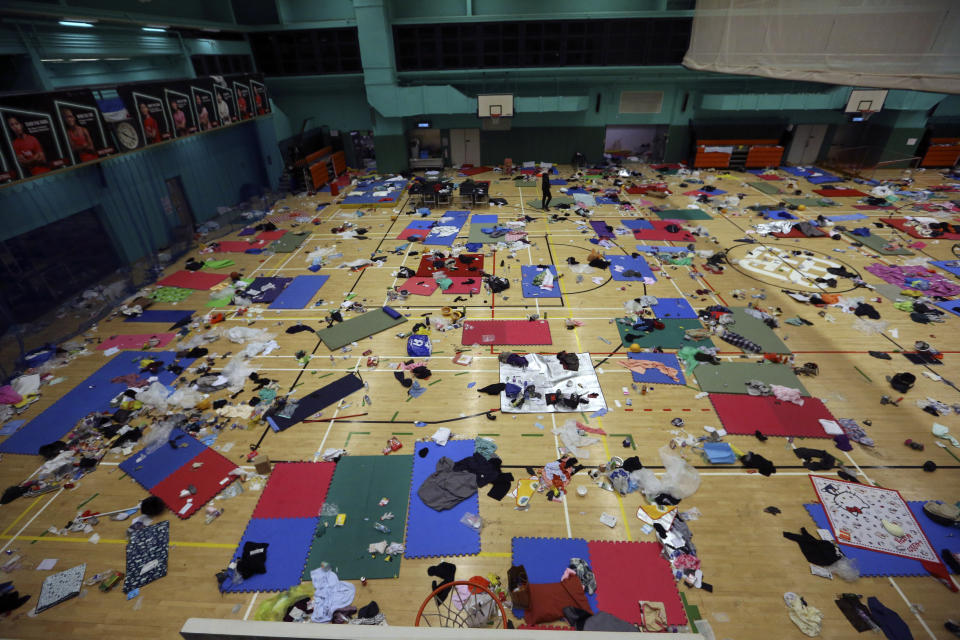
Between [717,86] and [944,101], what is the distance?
1135cm

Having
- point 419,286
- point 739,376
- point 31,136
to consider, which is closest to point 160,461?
point 419,286

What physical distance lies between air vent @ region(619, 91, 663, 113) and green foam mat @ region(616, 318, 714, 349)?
19.2 metres

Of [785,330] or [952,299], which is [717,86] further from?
[785,330]

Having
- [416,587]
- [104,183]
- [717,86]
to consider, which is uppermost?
[717,86]

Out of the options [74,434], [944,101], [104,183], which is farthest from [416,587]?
[944,101]

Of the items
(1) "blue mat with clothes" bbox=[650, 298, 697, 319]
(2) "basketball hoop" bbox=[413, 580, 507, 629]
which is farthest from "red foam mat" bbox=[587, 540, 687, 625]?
(1) "blue mat with clothes" bbox=[650, 298, 697, 319]

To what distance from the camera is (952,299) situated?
42.1 ft

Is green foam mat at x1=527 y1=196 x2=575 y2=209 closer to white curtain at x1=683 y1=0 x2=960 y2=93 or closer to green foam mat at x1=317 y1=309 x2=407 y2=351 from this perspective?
white curtain at x1=683 y1=0 x2=960 y2=93

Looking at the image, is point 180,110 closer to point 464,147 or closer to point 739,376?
point 464,147

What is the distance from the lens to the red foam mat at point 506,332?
11586 millimetres

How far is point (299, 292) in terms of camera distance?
566 inches

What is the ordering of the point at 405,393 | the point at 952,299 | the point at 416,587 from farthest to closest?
the point at 952,299, the point at 405,393, the point at 416,587

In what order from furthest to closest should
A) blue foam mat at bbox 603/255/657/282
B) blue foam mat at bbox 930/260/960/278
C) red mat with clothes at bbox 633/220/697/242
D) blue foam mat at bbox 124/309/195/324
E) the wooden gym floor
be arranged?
red mat with clothes at bbox 633/220/697/242 < blue foam mat at bbox 603/255/657/282 < blue foam mat at bbox 930/260/960/278 < blue foam mat at bbox 124/309/195/324 < the wooden gym floor

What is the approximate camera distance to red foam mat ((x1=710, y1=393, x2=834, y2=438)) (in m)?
8.85
